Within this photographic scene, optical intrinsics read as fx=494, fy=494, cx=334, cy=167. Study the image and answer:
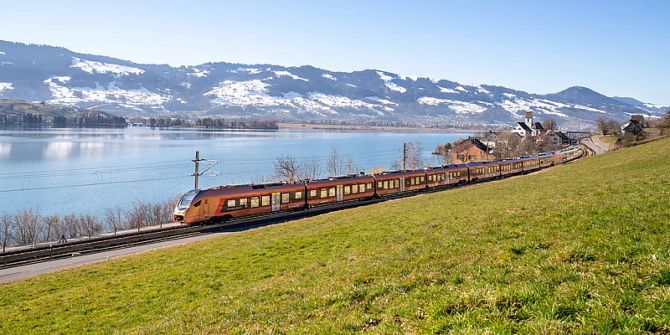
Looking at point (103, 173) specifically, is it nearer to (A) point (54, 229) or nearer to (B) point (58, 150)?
(A) point (54, 229)

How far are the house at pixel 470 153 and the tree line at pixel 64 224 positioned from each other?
84.2 meters

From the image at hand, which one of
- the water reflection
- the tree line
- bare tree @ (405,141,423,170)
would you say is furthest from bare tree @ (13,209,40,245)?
the water reflection

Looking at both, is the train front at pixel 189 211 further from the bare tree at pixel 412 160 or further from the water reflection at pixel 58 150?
the water reflection at pixel 58 150

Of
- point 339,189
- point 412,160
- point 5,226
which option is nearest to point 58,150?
point 5,226

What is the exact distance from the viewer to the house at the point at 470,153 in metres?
127

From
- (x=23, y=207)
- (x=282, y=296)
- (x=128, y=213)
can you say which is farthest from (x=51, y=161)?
(x=282, y=296)

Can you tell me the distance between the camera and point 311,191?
45500 mm

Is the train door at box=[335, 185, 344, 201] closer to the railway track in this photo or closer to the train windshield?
the railway track

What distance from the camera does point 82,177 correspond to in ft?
295

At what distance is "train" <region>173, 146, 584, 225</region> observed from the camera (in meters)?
37.8

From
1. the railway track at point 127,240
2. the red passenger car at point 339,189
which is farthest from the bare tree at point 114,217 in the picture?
the red passenger car at point 339,189

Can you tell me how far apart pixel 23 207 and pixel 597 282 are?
75543mm

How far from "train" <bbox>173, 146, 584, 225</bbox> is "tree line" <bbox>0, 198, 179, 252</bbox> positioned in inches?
553

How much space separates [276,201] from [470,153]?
313ft
